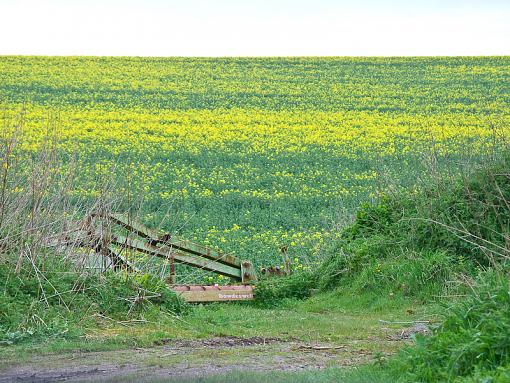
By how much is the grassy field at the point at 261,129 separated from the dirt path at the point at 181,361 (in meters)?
5.90

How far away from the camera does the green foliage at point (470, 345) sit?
7824 millimetres

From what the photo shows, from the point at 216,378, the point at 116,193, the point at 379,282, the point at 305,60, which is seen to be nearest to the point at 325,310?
the point at 379,282

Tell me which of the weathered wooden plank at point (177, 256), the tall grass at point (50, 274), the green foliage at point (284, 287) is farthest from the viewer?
the green foliage at point (284, 287)

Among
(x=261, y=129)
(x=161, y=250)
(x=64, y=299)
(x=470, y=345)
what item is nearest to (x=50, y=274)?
(x=64, y=299)

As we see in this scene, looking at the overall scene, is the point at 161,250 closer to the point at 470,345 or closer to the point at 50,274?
the point at 50,274

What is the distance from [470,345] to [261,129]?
29198 millimetres

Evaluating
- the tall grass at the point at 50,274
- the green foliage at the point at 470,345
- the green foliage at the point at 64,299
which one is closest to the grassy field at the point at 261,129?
the tall grass at the point at 50,274

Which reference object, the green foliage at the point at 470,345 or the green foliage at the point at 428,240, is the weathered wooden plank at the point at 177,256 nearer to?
the green foliage at the point at 428,240

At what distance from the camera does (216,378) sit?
8.73 m

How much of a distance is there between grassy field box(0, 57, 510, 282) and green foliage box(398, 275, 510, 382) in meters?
7.39

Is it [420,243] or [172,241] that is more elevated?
[420,243]

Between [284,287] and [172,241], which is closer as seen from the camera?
[172,241]

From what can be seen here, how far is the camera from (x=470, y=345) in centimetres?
803

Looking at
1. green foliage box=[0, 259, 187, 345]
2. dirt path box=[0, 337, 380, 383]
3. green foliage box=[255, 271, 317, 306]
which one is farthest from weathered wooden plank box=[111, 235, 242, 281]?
dirt path box=[0, 337, 380, 383]
